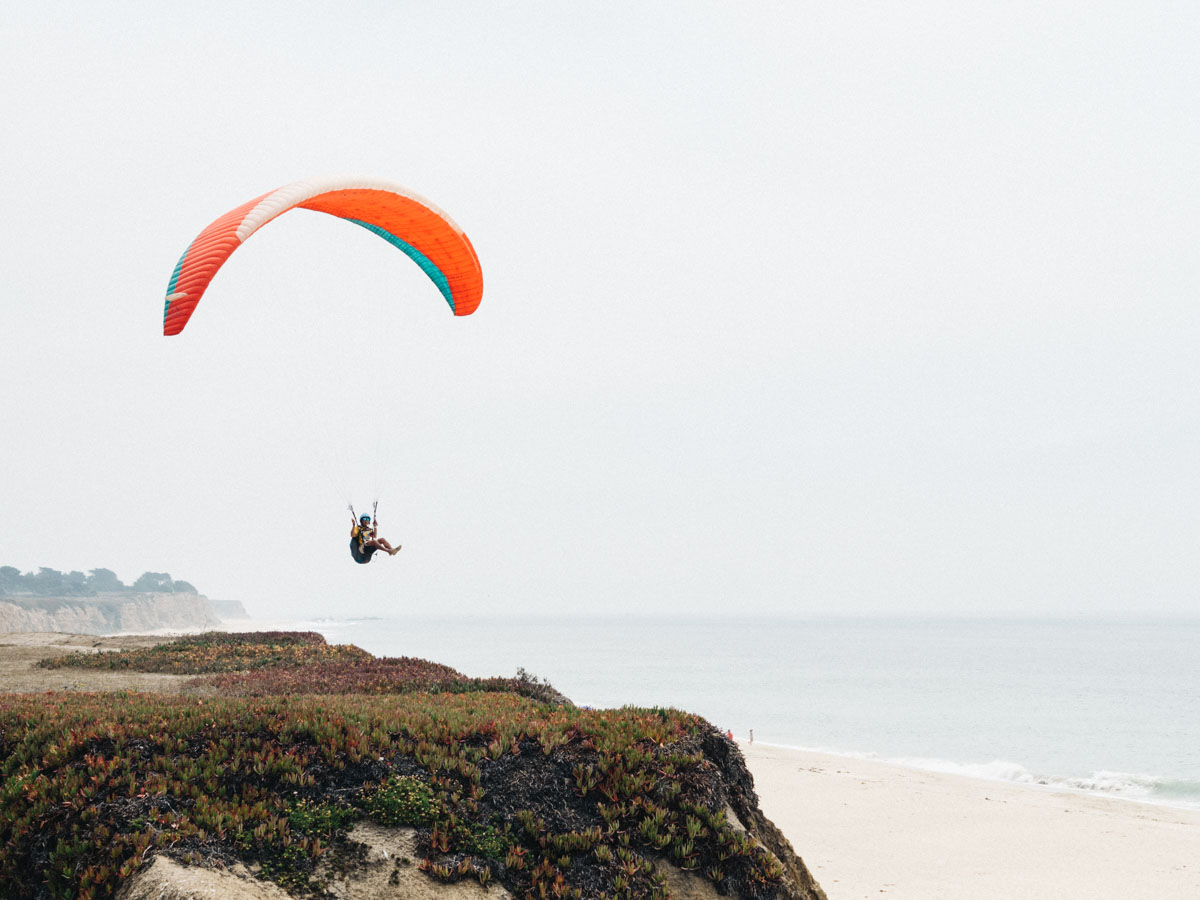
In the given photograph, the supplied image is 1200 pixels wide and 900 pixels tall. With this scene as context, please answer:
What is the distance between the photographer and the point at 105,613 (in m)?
140

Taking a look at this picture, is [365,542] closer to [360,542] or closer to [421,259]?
[360,542]

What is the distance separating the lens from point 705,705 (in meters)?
56.3

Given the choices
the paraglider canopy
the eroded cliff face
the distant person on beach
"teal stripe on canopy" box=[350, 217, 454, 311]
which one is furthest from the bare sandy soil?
the eroded cliff face

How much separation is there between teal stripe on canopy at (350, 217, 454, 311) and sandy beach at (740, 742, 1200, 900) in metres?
14.1

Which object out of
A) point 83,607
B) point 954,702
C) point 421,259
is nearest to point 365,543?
point 421,259

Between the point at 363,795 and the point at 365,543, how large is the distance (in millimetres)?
8192

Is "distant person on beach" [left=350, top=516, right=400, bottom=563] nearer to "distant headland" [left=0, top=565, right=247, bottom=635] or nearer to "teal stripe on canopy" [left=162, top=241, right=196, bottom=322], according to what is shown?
"teal stripe on canopy" [left=162, top=241, right=196, bottom=322]

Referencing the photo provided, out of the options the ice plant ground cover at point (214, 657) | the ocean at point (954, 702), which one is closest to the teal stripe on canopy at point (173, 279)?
the ice plant ground cover at point (214, 657)

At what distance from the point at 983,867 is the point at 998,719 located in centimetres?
3920

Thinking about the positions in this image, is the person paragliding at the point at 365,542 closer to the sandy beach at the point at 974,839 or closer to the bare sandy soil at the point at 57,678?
the bare sandy soil at the point at 57,678

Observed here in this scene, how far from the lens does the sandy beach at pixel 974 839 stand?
1508cm

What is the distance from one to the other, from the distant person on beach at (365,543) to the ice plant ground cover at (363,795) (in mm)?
5849

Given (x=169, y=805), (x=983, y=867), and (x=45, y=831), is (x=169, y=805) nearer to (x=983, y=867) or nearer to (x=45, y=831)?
(x=45, y=831)

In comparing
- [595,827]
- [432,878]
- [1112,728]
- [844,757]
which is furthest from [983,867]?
[1112,728]
